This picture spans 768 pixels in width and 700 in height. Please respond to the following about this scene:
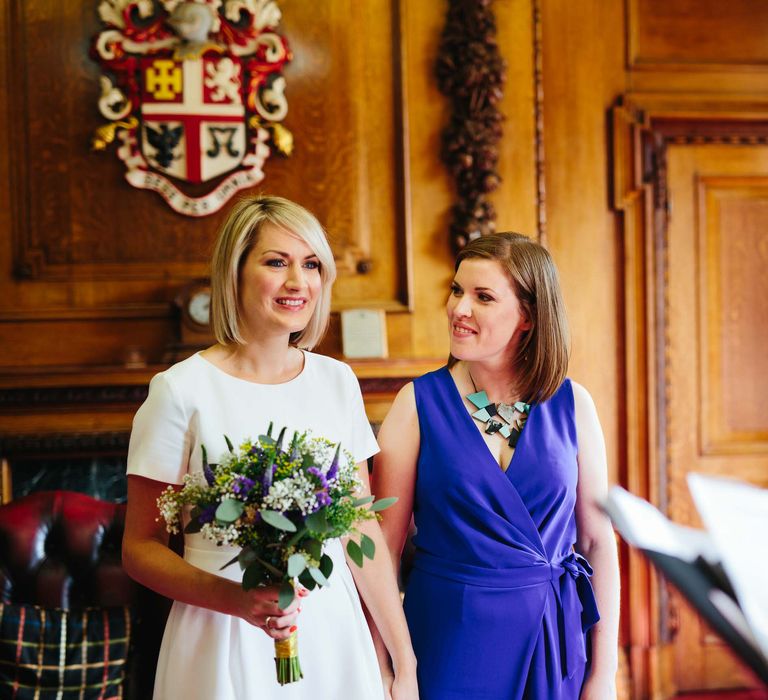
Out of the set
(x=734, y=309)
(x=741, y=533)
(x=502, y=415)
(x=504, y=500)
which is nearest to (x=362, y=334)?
(x=502, y=415)

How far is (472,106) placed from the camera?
3078 millimetres

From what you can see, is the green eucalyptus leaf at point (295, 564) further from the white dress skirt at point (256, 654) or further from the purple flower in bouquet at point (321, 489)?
the white dress skirt at point (256, 654)

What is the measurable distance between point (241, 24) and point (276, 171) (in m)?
0.58

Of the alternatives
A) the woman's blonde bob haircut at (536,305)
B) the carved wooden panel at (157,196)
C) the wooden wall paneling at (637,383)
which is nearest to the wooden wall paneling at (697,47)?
the wooden wall paneling at (637,383)

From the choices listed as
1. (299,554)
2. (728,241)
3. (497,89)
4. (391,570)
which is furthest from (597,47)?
(299,554)

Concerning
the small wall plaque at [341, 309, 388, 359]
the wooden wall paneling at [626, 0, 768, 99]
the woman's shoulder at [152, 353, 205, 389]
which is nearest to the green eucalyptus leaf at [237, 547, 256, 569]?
the woman's shoulder at [152, 353, 205, 389]

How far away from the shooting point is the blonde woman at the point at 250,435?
4.46 ft

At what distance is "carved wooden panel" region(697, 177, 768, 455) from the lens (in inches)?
133

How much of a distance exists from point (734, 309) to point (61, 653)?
9.60 feet

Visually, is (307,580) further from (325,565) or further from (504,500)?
(504,500)

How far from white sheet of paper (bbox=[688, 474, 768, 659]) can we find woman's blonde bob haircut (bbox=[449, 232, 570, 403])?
1008 millimetres

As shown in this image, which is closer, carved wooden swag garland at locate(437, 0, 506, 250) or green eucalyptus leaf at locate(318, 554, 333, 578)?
green eucalyptus leaf at locate(318, 554, 333, 578)

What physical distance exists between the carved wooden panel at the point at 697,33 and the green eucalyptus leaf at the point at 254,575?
113 inches

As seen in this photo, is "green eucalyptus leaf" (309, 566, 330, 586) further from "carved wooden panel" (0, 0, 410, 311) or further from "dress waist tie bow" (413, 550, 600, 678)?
"carved wooden panel" (0, 0, 410, 311)
